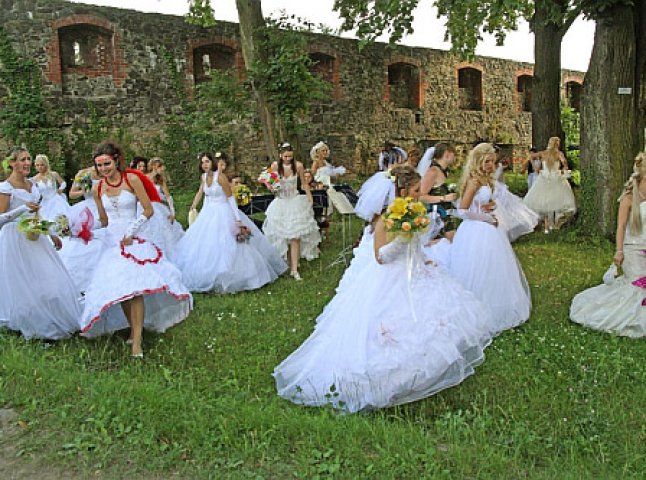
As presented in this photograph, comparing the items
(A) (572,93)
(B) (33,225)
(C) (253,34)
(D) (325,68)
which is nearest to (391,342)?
(B) (33,225)

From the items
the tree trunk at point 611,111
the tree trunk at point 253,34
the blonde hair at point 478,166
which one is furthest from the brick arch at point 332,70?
the blonde hair at point 478,166

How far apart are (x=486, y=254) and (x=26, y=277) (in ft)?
16.1

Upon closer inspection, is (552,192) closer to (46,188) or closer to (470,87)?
(46,188)

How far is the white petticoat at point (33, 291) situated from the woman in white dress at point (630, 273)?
18.4ft

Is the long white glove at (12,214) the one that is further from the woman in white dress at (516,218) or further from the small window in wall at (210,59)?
the small window in wall at (210,59)

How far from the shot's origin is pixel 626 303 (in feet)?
22.6

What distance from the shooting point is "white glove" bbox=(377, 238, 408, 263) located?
5207 mm

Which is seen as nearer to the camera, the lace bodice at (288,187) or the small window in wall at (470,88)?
the lace bodice at (288,187)

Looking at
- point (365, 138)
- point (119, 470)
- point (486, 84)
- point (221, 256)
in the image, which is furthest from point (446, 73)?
point (119, 470)

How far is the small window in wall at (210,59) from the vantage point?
19078mm

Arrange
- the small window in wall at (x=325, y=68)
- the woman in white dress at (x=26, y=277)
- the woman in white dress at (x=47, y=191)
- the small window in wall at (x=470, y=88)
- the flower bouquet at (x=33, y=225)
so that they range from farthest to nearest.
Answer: the small window in wall at (x=470, y=88) < the small window in wall at (x=325, y=68) < the woman in white dress at (x=47, y=191) < the woman in white dress at (x=26, y=277) < the flower bouquet at (x=33, y=225)

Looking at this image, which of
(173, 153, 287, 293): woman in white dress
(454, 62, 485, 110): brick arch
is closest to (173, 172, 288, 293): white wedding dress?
(173, 153, 287, 293): woman in white dress

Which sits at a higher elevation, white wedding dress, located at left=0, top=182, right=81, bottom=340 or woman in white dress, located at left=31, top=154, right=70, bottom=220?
woman in white dress, located at left=31, top=154, right=70, bottom=220

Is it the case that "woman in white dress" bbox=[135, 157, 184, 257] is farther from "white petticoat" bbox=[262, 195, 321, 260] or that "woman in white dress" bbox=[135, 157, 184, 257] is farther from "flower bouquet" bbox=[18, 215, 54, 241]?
"flower bouquet" bbox=[18, 215, 54, 241]
